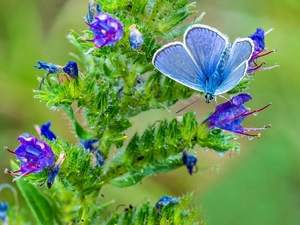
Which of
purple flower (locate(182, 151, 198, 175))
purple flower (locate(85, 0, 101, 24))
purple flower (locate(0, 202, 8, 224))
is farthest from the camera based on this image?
purple flower (locate(0, 202, 8, 224))

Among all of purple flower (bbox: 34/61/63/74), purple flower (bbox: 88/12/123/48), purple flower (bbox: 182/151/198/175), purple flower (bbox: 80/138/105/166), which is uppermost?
purple flower (bbox: 34/61/63/74)

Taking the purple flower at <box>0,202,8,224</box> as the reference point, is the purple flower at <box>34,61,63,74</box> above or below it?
above

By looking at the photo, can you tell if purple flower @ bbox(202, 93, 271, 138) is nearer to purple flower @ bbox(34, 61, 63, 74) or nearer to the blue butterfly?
the blue butterfly

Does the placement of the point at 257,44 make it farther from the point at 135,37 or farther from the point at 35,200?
the point at 35,200

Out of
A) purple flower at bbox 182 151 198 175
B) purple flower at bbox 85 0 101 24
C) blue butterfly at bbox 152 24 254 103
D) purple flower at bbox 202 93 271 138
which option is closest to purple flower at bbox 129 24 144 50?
blue butterfly at bbox 152 24 254 103

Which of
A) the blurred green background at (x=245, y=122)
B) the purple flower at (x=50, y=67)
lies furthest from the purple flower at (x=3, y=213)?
the blurred green background at (x=245, y=122)

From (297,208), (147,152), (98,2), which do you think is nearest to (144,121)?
(297,208)

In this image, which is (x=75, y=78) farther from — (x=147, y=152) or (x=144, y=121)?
(x=144, y=121)

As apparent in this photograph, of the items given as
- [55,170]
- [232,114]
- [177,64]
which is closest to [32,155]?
[55,170]
